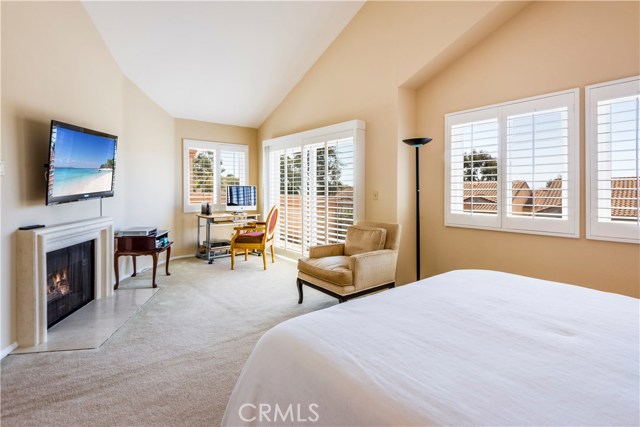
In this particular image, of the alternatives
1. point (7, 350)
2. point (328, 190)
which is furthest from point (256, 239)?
point (7, 350)

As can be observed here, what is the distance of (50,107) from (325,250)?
2.96 meters

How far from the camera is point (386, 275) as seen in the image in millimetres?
3342

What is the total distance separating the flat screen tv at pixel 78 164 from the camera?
2756mm

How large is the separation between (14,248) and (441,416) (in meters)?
3.15

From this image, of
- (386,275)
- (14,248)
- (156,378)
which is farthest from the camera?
(386,275)

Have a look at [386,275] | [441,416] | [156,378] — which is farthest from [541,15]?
[156,378]

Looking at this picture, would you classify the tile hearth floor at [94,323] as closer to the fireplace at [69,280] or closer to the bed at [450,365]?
the fireplace at [69,280]

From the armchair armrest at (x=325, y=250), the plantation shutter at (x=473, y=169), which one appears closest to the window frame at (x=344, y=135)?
the armchair armrest at (x=325, y=250)

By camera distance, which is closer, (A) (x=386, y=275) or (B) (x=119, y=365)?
(B) (x=119, y=365)

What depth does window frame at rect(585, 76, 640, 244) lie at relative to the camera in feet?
8.46

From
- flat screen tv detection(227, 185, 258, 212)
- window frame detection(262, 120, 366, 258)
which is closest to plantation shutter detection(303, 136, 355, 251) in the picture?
window frame detection(262, 120, 366, 258)

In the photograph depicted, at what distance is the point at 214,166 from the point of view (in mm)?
6238

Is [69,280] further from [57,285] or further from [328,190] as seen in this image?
[328,190]

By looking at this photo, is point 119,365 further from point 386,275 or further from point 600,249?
point 600,249
